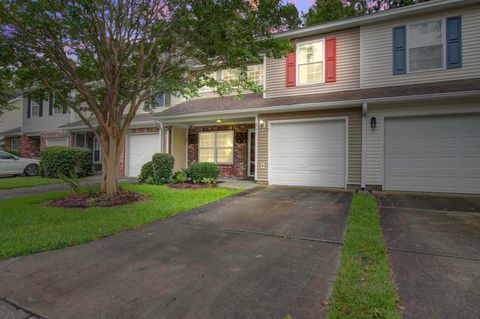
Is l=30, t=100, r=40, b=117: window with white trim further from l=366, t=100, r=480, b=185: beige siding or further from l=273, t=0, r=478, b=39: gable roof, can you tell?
l=366, t=100, r=480, b=185: beige siding

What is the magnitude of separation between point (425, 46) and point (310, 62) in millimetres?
3526

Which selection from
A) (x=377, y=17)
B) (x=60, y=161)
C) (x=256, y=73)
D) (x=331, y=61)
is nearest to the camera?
(x=377, y=17)

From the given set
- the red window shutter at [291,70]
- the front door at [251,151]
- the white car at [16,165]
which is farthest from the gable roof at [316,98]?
the white car at [16,165]

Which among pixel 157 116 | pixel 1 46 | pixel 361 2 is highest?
pixel 361 2

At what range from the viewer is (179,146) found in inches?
506

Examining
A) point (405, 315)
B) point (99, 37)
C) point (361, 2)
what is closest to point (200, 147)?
point (99, 37)

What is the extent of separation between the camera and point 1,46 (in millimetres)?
6117

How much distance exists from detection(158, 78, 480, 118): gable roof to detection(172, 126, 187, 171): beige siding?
1.11 m

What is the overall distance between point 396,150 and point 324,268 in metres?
6.61

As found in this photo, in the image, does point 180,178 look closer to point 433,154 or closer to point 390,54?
point 433,154

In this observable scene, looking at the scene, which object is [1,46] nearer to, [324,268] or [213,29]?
[213,29]

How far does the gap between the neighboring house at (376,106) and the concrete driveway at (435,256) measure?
2.01 metres

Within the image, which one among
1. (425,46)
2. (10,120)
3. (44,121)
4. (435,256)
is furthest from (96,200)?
(10,120)

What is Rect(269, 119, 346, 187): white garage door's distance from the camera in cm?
893
